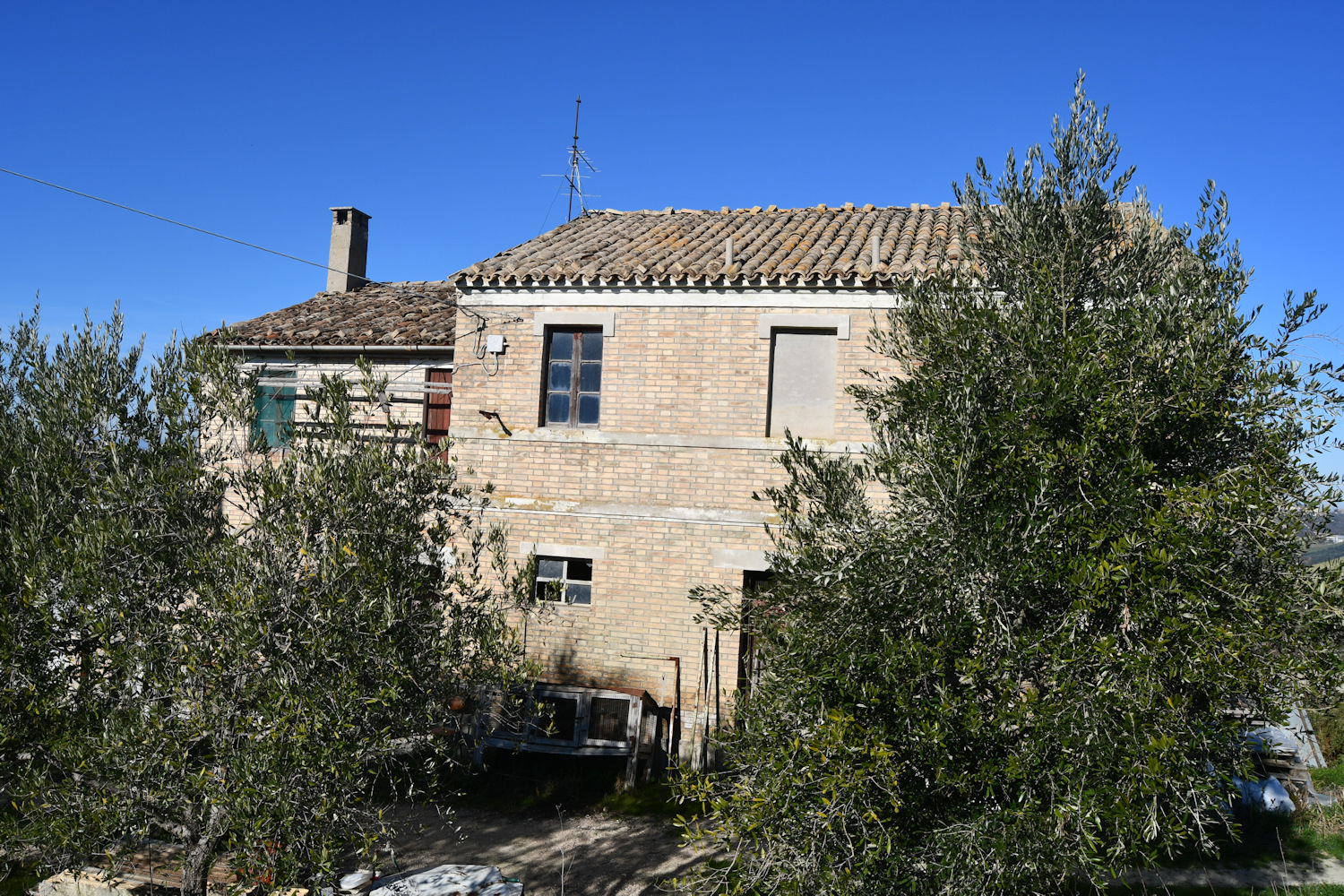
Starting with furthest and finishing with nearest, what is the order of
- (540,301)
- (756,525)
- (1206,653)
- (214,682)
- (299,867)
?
(540,301)
(756,525)
(214,682)
(299,867)
(1206,653)

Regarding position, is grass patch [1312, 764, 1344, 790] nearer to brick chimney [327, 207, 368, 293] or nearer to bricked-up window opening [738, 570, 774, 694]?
bricked-up window opening [738, 570, 774, 694]

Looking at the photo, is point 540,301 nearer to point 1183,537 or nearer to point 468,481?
point 468,481

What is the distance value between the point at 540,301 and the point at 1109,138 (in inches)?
319

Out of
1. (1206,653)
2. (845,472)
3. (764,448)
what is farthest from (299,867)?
(764,448)

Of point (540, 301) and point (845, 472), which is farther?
point (540, 301)

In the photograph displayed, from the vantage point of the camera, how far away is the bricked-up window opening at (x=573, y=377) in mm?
12828

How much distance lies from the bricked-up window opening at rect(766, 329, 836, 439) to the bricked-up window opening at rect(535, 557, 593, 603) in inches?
133

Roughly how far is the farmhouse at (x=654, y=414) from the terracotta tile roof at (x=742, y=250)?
0.05 meters

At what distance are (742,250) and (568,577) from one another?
18.4ft

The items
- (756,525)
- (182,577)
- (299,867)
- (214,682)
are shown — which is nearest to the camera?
(299,867)

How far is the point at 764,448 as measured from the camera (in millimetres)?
11945

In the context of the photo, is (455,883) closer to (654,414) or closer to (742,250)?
(654,414)

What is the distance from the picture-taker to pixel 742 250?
1330 cm

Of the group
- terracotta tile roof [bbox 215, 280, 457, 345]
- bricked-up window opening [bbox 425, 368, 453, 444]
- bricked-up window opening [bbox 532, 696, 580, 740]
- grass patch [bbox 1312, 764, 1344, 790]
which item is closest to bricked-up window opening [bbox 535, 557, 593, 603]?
bricked-up window opening [bbox 532, 696, 580, 740]
